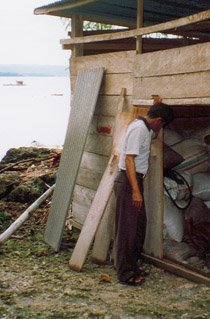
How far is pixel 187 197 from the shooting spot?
5.80m

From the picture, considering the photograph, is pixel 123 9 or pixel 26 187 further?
pixel 26 187

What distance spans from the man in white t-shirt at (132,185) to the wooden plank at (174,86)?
0.24 m

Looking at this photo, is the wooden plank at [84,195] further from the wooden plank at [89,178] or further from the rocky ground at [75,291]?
the rocky ground at [75,291]

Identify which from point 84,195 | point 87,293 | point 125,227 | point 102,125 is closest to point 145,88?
point 102,125

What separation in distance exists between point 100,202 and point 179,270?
1273mm

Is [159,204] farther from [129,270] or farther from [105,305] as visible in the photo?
[105,305]

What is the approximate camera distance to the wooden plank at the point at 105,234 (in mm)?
5262

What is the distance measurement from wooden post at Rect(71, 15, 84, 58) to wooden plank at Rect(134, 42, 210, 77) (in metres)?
1.51

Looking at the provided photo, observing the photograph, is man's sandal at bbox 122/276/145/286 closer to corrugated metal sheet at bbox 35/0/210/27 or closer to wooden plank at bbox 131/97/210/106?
wooden plank at bbox 131/97/210/106

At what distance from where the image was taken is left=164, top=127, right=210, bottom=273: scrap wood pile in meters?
5.42

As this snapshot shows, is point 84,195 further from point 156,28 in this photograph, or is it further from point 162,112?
point 156,28

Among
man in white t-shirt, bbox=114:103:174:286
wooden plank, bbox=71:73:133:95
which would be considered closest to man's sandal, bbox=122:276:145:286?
man in white t-shirt, bbox=114:103:174:286

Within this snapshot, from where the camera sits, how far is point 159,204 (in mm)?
5117

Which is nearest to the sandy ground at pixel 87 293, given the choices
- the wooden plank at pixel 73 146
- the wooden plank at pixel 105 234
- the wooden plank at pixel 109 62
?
the wooden plank at pixel 105 234
